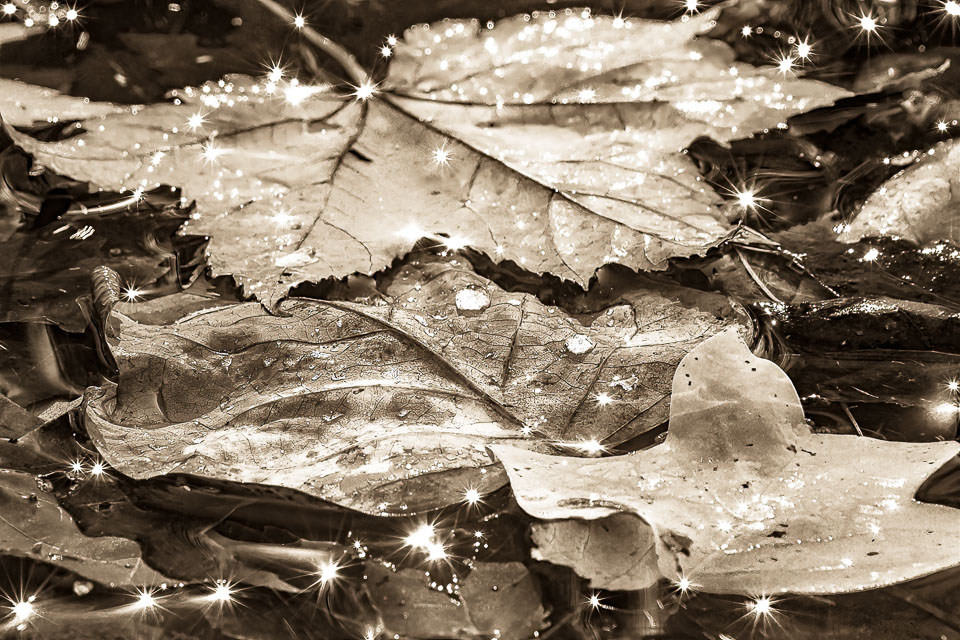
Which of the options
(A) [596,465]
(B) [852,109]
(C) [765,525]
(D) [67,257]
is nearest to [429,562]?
(A) [596,465]

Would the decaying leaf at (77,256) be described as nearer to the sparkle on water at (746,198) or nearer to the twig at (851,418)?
the sparkle on water at (746,198)

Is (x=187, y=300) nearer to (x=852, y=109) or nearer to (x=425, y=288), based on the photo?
(x=425, y=288)

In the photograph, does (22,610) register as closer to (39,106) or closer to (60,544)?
(60,544)

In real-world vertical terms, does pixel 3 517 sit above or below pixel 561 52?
below

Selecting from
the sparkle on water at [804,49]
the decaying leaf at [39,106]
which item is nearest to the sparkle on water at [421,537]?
the decaying leaf at [39,106]

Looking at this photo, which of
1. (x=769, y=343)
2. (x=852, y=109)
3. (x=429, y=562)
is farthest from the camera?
(x=852, y=109)

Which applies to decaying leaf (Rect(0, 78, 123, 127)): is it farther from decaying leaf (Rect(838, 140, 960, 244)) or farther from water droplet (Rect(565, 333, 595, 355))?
decaying leaf (Rect(838, 140, 960, 244))

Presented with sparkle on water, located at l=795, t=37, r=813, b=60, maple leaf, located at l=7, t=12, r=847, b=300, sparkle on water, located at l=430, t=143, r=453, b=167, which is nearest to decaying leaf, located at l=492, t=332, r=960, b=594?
A: maple leaf, located at l=7, t=12, r=847, b=300
